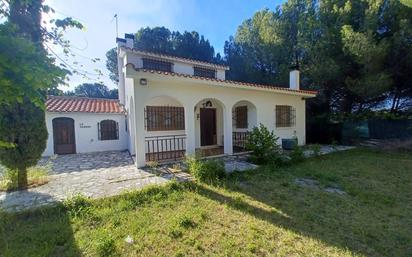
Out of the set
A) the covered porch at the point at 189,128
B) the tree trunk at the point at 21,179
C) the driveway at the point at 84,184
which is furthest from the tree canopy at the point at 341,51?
the tree trunk at the point at 21,179

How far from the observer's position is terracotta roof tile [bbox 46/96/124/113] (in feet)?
42.2

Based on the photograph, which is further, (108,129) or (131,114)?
(108,129)

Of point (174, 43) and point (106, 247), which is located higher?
point (174, 43)

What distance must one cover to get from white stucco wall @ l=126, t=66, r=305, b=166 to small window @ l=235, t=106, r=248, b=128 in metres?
1.07

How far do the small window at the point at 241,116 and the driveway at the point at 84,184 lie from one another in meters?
6.38

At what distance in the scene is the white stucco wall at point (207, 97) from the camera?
309 inches

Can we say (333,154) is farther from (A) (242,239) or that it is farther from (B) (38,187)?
(B) (38,187)

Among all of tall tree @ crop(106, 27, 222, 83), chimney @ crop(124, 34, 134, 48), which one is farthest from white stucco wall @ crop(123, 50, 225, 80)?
tall tree @ crop(106, 27, 222, 83)

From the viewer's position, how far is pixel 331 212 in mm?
4586

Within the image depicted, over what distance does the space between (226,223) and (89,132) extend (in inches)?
459

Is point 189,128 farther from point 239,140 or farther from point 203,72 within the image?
point 203,72

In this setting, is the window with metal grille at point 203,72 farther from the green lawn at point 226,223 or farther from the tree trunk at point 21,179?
the tree trunk at point 21,179

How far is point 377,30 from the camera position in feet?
44.2

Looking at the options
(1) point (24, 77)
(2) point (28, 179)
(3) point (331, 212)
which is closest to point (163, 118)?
(2) point (28, 179)
